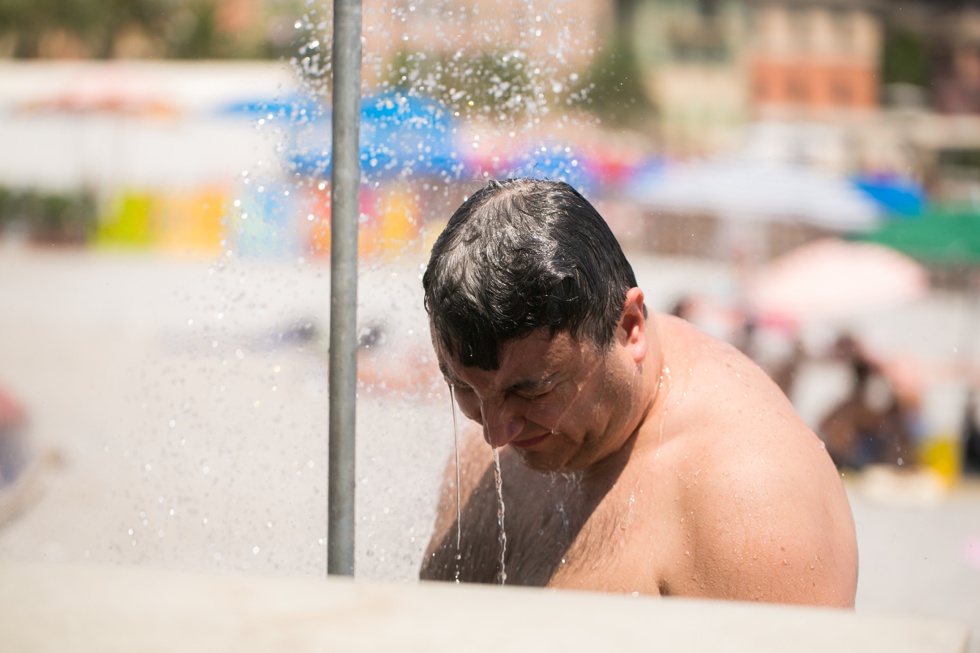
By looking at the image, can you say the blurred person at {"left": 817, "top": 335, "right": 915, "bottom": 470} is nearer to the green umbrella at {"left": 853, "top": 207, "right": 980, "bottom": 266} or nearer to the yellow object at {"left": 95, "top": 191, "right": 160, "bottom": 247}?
the green umbrella at {"left": 853, "top": 207, "right": 980, "bottom": 266}

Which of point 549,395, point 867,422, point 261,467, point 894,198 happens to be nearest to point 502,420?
point 549,395

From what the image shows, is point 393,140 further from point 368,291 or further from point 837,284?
point 837,284

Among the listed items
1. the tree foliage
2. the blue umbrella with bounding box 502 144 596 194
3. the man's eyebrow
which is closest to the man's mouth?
the man's eyebrow

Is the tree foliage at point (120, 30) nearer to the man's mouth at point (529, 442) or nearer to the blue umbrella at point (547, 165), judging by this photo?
the blue umbrella at point (547, 165)

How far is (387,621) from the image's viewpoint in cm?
100

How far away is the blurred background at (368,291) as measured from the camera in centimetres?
329

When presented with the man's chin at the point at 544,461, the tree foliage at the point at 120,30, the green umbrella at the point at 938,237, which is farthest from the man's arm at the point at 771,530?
the tree foliage at the point at 120,30

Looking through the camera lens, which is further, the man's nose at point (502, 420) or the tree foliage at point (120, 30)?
the tree foliage at point (120, 30)

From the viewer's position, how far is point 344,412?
179 cm

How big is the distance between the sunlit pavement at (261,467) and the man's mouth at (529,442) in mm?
799

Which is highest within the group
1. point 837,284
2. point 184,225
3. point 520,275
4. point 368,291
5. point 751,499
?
point 520,275

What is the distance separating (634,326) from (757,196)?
10.5 meters

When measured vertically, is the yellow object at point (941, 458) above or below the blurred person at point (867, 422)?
below

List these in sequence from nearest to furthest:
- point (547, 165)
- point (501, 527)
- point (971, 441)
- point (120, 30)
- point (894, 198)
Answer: point (501, 527)
point (547, 165)
point (971, 441)
point (894, 198)
point (120, 30)
